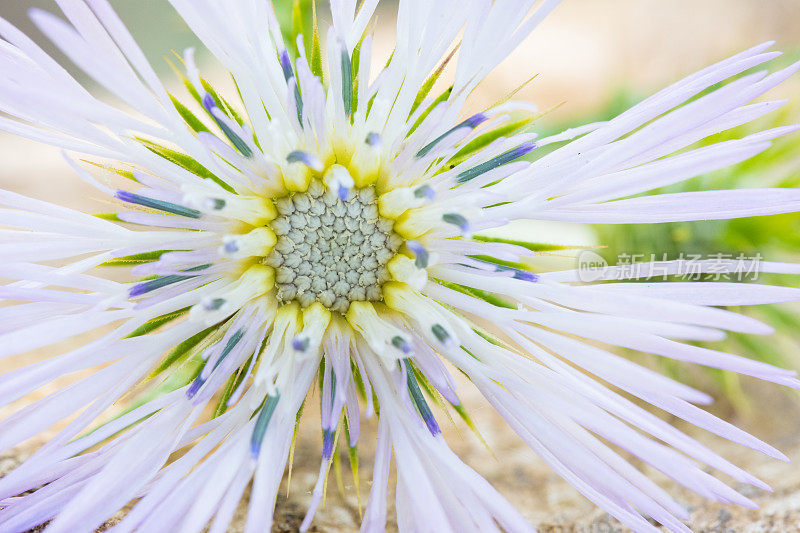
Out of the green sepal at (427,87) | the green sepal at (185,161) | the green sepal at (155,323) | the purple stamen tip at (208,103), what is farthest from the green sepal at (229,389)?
the green sepal at (427,87)

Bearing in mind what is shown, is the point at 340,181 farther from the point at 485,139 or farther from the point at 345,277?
the point at 485,139

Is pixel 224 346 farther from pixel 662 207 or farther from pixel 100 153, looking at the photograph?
pixel 662 207

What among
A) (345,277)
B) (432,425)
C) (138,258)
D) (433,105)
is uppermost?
(433,105)

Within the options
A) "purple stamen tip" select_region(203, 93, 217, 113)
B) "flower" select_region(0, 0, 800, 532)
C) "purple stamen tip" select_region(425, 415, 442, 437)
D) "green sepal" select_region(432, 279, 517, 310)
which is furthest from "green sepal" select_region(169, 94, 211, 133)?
"purple stamen tip" select_region(425, 415, 442, 437)

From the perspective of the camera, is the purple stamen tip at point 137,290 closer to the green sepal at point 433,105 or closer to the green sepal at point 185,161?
the green sepal at point 185,161

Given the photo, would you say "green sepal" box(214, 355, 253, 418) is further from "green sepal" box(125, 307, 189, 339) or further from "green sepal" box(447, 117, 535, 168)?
"green sepal" box(447, 117, 535, 168)

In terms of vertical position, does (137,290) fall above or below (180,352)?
above

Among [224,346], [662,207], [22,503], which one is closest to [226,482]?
[224,346]

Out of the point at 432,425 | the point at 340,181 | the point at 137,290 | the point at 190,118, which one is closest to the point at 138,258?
the point at 137,290
